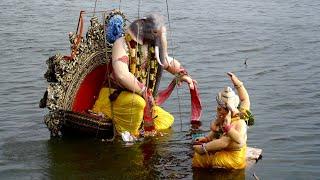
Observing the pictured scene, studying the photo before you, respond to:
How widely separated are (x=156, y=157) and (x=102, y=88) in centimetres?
→ 156

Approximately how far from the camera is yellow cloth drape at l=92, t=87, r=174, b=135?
862 cm

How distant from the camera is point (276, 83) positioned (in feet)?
40.9

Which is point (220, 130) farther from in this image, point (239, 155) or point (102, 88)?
point (102, 88)

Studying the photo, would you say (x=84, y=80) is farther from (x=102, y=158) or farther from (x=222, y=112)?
(x=222, y=112)

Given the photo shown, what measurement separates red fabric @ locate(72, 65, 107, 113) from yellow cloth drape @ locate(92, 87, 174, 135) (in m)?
0.20

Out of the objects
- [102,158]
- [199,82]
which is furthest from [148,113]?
[199,82]

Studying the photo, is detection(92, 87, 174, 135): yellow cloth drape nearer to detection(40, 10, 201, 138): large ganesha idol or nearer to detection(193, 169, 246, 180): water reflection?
detection(40, 10, 201, 138): large ganesha idol

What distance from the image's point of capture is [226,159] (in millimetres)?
7426

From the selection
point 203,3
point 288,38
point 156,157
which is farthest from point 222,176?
point 203,3

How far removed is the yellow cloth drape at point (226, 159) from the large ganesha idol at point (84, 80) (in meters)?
1.96

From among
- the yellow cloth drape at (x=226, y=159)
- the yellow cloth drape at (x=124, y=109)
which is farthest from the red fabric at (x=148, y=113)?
the yellow cloth drape at (x=226, y=159)

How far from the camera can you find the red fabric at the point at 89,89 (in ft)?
30.3

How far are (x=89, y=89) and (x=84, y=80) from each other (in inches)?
9.6

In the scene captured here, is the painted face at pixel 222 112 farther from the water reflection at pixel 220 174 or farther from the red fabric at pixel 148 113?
the red fabric at pixel 148 113
